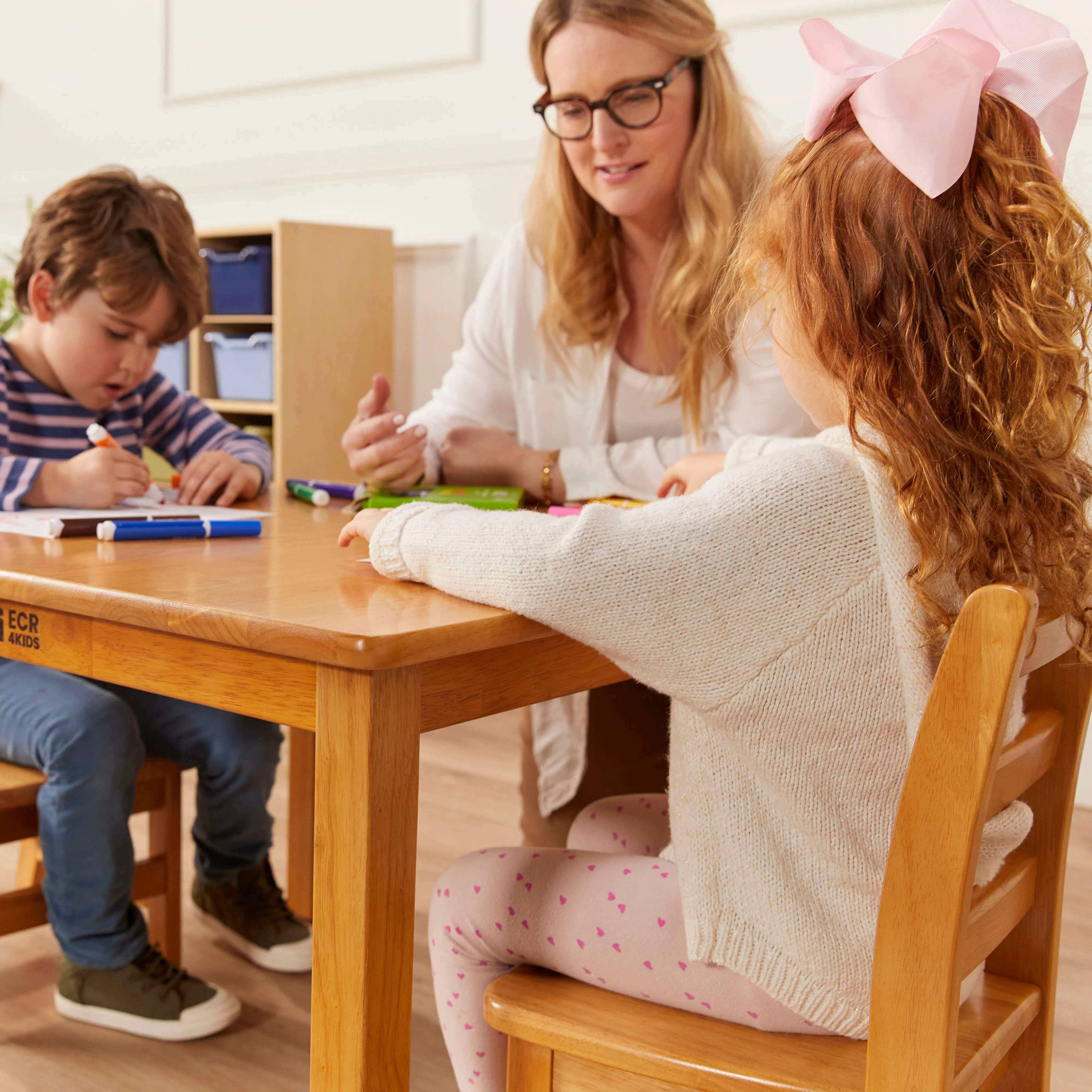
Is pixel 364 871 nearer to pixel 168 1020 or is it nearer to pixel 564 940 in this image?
pixel 564 940

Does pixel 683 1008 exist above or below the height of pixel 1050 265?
below

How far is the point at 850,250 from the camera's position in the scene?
78cm

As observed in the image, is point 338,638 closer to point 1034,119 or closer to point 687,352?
point 1034,119

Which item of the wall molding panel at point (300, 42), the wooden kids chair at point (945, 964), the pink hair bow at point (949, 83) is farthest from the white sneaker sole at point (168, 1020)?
the wall molding panel at point (300, 42)

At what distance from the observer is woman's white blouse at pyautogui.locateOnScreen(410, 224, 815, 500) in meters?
1.54

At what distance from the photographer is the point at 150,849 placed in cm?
156

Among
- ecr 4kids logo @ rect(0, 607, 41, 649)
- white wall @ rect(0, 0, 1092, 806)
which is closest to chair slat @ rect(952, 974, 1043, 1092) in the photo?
ecr 4kids logo @ rect(0, 607, 41, 649)

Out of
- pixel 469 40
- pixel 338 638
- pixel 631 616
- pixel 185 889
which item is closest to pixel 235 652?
pixel 338 638

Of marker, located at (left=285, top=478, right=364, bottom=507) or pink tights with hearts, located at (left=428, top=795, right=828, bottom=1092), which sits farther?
marker, located at (left=285, top=478, right=364, bottom=507)

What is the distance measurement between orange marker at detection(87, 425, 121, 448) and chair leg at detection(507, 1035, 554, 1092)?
0.85 metres

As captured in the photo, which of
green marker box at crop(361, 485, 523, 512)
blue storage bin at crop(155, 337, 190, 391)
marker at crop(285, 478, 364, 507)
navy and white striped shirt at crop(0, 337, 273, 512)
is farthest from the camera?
blue storage bin at crop(155, 337, 190, 391)

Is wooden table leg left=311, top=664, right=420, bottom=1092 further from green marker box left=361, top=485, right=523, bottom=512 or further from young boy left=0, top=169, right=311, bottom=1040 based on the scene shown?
young boy left=0, top=169, right=311, bottom=1040

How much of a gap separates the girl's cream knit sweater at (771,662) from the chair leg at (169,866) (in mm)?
845

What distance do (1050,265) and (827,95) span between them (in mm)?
196
